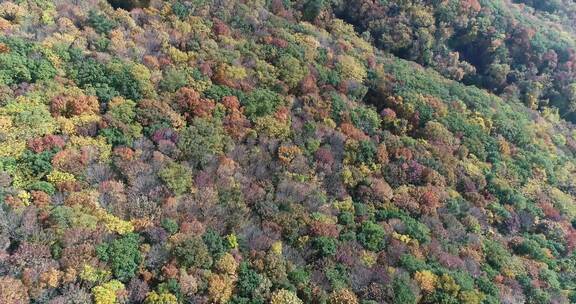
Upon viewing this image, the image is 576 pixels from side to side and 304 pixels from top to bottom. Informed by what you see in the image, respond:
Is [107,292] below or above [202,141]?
below

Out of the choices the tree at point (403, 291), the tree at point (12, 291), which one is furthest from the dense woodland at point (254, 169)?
the tree at point (403, 291)

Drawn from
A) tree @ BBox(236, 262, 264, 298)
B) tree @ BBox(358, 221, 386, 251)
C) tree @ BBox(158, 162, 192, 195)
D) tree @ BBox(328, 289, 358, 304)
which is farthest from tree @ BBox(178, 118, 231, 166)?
tree @ BBox(328, 289, 358, 304)

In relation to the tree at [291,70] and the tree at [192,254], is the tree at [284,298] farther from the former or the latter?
the tree at [291,70]

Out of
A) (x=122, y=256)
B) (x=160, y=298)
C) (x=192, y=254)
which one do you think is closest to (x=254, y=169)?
(x=192, y=254)

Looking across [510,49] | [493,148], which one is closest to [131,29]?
[493,148]

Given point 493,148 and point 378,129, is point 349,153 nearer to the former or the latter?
point 378,129

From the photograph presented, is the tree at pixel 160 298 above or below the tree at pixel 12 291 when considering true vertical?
below

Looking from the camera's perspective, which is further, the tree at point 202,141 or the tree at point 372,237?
the tree at point 202,141

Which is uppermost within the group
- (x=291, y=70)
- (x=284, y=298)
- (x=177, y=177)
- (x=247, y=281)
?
(x=291, y=70)

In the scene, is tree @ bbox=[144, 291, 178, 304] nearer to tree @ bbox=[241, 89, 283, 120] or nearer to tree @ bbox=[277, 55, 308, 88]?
tree @ bbox=[241, 89, 283, 120]

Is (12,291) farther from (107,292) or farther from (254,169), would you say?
(254,169)
